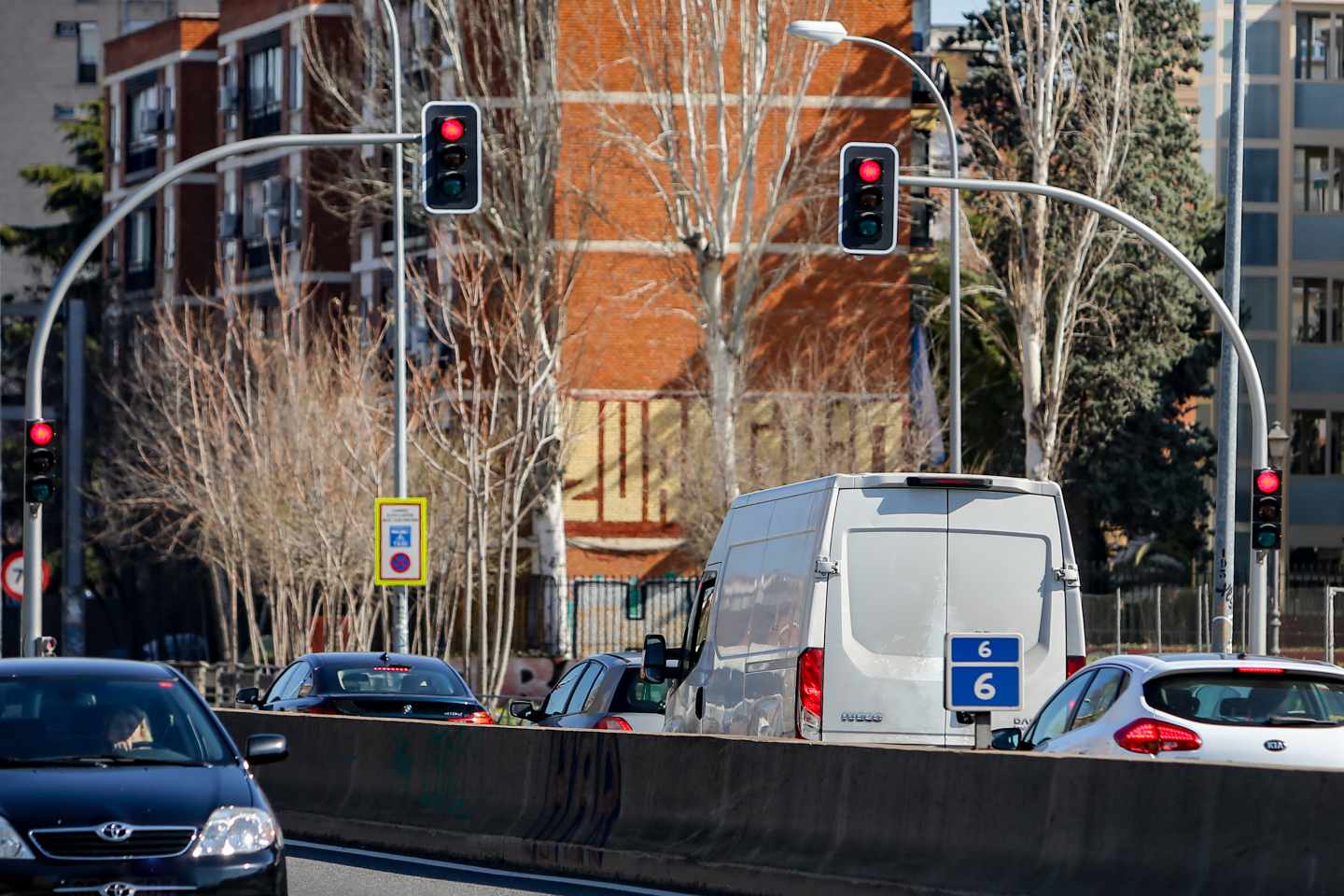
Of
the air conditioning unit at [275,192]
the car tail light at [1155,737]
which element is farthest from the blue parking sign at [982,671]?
the air conditioning unit at [275,192]

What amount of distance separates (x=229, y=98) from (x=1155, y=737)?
175 ft

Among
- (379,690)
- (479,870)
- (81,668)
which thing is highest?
(81,668)

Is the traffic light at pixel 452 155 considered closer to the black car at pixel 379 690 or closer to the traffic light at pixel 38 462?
the black car at pixel 379 690

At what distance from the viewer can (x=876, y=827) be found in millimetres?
12570

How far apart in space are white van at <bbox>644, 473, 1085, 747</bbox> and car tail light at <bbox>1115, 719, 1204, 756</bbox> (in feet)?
5.97

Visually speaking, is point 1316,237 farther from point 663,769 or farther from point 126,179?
point 663,769

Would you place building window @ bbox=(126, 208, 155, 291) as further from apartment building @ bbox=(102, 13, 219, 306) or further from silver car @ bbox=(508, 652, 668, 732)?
silver car @ bbox=(508, 652, 668, 732)

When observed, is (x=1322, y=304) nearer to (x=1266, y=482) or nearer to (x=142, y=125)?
(x=142, y=125)

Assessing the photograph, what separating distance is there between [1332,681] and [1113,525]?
4310 cm

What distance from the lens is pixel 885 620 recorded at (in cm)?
1488

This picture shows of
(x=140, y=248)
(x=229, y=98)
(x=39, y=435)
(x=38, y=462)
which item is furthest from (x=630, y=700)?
(x=140, y=248)

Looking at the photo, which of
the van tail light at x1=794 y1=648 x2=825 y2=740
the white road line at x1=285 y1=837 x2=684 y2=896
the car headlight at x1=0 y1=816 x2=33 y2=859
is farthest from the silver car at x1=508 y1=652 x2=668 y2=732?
the car headlight at x1=0 y1=816 x2=33 y2=859

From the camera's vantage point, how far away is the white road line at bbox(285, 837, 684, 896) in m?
14.4

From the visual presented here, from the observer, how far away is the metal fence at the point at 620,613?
47.0m
